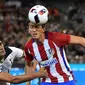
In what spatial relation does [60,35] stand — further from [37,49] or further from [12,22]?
[12,22]

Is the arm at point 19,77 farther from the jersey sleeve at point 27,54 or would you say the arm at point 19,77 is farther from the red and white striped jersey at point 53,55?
the jersey sleeve at point 27,54

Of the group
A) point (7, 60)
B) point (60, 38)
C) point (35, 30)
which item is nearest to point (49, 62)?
point (60, 38)

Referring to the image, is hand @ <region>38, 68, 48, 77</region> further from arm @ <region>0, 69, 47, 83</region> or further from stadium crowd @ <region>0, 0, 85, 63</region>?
stadium crowd @ <region>0, 0, 85, 63</region>

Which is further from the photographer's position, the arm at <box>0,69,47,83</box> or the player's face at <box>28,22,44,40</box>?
the player's face at <box>28,22,44,40</box>

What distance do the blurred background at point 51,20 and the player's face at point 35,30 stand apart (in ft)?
24.8

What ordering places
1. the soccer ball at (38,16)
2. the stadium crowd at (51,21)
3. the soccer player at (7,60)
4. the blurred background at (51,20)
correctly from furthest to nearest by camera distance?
the stadium crowd at (51,21)
the blurred background at (51,20)
the soccer ball at (38,16)
the soccer player at (7,60)

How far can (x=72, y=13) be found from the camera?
57.9 ft

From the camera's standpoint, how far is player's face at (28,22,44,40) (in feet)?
17.9

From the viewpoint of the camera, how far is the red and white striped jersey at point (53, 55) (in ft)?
18.0

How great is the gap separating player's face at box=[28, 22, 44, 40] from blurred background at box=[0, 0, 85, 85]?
7.56 m

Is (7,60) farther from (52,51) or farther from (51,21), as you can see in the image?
(51,21)

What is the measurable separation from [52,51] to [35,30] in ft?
1.15

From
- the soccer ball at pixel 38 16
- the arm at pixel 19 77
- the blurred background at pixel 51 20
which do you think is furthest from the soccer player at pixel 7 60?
the blurred background at pixel 51 20

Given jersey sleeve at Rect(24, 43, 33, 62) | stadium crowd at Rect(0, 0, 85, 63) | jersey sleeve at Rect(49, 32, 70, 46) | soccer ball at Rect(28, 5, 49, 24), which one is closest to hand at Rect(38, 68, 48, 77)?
jersey sleeve at Rect(49, 32, 70, 46)
